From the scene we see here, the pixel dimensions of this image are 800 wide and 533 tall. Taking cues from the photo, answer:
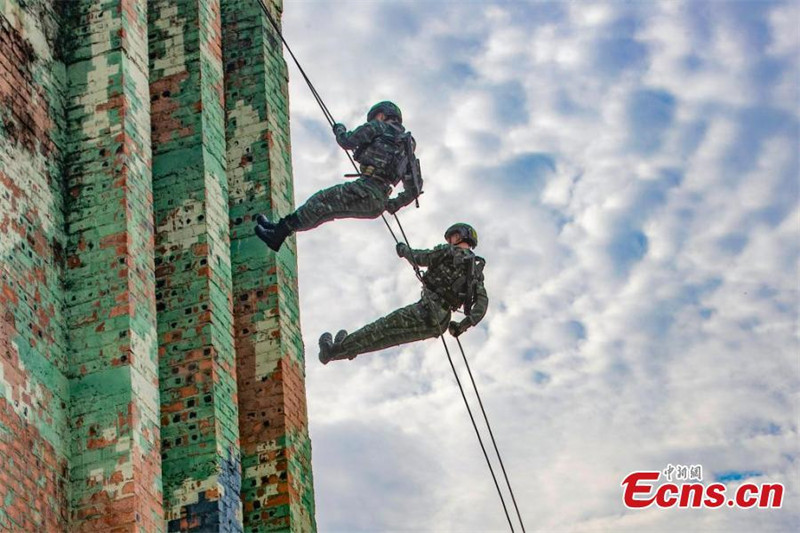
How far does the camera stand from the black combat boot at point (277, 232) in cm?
2027

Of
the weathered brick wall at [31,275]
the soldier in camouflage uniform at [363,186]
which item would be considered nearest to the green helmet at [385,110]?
the soldier in camouflage uniform at [363,186]

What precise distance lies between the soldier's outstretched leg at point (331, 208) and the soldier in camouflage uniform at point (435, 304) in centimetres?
53

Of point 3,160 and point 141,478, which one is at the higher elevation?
point 3,160

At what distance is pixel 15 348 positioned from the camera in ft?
57.7

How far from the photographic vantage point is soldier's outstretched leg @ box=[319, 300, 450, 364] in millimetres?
20391

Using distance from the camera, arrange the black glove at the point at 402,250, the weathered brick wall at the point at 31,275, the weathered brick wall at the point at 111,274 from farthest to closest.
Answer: the black glove at the point at 402,250 < the weathered brick wall at the point at 111,274 < the weathered brick wall at the point at 31,275

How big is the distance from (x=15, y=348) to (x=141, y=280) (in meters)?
1.50

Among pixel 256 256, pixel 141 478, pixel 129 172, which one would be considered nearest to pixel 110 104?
pixel 129 172

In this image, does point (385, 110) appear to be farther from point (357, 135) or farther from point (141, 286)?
point (141, 286)

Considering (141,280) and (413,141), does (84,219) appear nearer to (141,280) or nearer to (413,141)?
(141,280)

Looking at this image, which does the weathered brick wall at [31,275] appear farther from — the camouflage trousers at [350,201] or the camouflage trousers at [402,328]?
the camouflage trousers at [402,328]

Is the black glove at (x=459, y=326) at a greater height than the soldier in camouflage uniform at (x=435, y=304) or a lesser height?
→ lesser

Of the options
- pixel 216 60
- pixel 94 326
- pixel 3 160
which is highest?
pixel 216 60

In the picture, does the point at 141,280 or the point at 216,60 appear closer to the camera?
the point at 141,280
